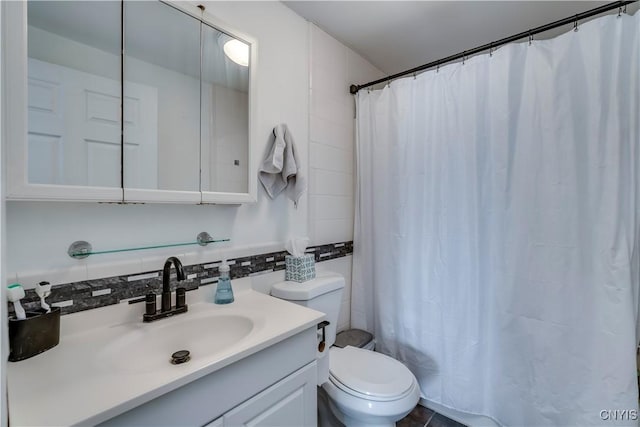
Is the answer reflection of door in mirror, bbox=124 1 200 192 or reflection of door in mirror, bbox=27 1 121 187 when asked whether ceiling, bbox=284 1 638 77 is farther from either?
reflection of door in mirror, bbox=27 1 121 187

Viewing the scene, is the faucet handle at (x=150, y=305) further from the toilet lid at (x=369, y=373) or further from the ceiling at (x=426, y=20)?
the ceiling at (x=426, y=20)

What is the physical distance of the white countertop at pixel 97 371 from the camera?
57 centimetres

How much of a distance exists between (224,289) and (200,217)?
1.03 feet

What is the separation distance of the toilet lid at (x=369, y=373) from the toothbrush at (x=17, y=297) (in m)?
1.12

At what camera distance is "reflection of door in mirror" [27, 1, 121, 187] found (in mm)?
805

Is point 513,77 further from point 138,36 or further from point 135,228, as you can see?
point 135,228

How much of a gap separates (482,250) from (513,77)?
2.79 feet

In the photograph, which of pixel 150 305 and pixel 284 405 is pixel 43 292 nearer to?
pixel 150 305

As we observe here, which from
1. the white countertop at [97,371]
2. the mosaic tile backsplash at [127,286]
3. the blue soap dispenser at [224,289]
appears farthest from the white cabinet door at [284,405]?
the mosaic tile backsplash at [127,286]

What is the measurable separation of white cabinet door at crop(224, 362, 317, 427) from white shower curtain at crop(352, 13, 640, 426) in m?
0.90

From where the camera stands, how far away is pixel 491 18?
5.31 ft

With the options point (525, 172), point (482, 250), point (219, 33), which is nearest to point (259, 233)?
point (219, 33)

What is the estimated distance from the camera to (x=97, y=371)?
698mm

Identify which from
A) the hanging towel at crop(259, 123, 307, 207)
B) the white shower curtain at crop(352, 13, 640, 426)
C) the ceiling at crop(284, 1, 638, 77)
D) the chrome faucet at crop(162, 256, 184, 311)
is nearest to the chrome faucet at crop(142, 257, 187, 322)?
the chrome faucet at crop(162, 256, 184, 311)
